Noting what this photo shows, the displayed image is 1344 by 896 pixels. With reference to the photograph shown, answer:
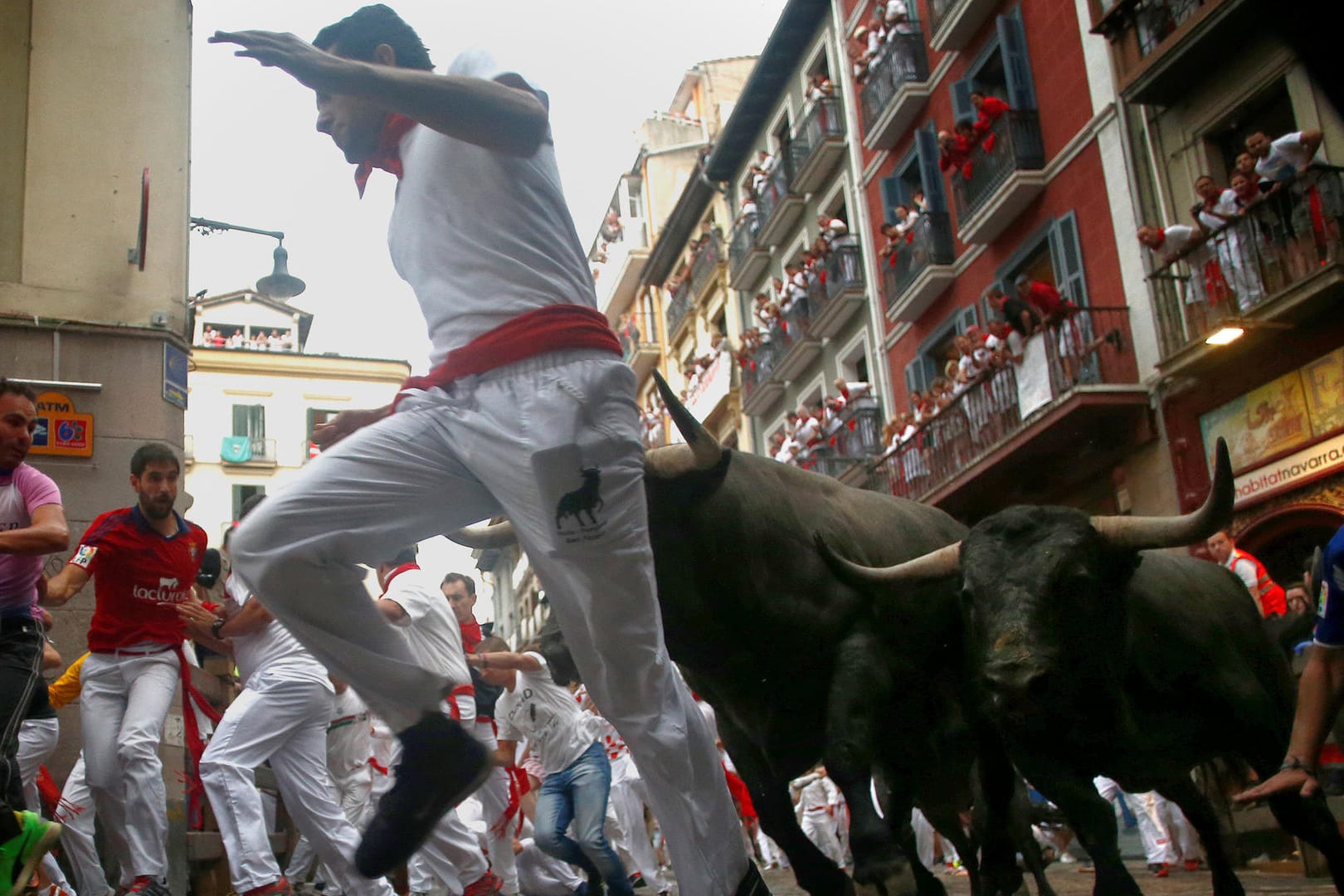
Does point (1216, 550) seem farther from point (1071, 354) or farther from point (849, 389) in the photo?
point (849, 389)

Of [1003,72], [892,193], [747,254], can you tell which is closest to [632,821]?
[1003,72]

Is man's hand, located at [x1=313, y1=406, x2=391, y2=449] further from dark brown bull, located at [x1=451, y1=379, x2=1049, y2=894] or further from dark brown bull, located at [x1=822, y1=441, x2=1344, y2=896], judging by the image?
dark brown bull, located at [x1=822, y1=441, x2=1344, y2=896]

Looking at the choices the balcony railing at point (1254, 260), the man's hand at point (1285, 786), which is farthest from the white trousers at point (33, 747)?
the balcony railing at point (1254, 260)

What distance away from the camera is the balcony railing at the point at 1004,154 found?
2239 cm

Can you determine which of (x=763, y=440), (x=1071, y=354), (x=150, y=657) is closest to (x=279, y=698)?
(x=150, y=657)

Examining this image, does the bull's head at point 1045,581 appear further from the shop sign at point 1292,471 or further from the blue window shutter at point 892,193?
the blue window shutter at point 892,193

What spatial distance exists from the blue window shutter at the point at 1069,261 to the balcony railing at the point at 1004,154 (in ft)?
4.26

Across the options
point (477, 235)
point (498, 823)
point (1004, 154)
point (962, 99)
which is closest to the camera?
point (477, 235)

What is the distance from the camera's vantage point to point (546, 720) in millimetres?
10070

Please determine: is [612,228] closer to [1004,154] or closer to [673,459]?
[1004,154]

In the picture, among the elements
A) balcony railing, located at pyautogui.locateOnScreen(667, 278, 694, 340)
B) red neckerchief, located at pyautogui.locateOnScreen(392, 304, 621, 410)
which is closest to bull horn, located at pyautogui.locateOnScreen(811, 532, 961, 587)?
red neckerchief, located at pyautogui.locateOnScreen(392, 304, 621, 410)

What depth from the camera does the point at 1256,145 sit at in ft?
52.5

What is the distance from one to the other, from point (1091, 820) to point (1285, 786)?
3.31 ft

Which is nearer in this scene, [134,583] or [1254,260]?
[134,583]
